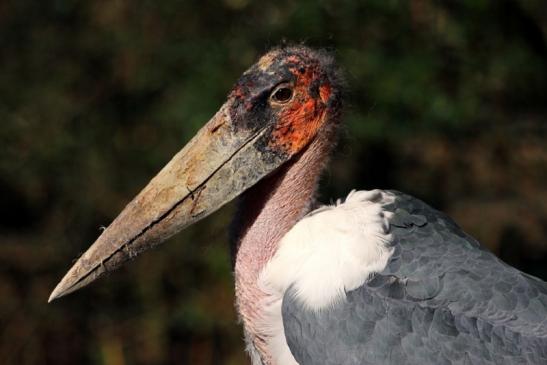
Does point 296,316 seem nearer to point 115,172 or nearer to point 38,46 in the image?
point 115,172

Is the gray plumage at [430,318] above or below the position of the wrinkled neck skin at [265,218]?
below

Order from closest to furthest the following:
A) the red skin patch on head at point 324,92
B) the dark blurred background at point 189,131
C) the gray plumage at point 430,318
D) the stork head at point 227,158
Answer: the gray plumage at point 430,318, the stork head at point 227,158, the red skin patch on head at point 324,92, the dark blurred background at point 189,131

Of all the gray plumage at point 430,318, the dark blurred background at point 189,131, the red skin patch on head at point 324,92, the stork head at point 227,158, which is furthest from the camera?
the dark blurred background at point 189,131

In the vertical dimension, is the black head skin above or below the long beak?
above

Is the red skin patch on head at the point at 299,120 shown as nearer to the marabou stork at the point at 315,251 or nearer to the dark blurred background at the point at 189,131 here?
the marabou stork at the point at 315,251

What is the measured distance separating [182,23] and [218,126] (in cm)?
337

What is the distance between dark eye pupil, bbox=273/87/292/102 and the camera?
3.85m

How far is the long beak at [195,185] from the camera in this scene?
3.76 metres

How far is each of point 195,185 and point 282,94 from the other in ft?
1.65

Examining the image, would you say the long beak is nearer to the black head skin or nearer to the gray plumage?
the black head skin

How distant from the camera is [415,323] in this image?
135 inches

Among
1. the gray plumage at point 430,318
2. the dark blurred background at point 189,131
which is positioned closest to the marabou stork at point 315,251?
the gray plumage at point 430,318

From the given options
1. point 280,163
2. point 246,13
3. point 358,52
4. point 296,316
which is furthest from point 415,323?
point 246,13

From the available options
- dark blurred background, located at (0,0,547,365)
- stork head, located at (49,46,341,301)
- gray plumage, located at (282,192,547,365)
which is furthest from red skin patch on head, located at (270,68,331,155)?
dark blurred background, located at (0,0,547,365)
